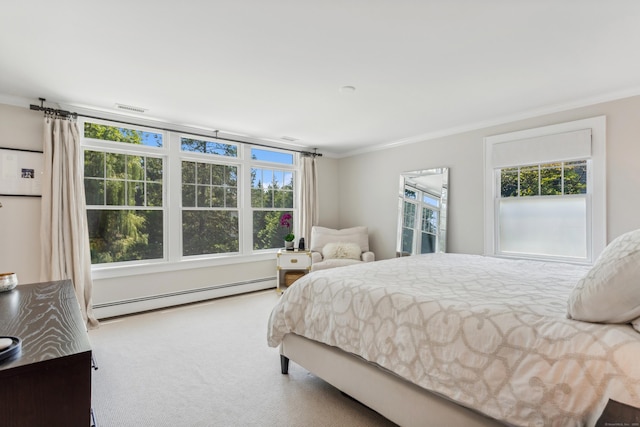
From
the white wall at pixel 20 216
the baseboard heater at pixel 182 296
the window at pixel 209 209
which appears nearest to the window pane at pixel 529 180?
the baseboard heater at pixel 182 296

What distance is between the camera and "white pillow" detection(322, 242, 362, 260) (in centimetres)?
499

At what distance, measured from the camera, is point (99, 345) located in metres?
2.97

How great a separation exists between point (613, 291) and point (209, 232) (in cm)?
445

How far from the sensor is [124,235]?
3.98m

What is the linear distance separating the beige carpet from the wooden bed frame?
0.62 feet

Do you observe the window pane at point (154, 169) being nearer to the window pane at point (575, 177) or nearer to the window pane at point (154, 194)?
the window pane at point (154, 194)

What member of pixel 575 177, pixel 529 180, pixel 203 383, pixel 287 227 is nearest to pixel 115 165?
pixel 287 227

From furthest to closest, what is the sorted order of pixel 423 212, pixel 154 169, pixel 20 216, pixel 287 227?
pixel 287 227, pixel 423 212, pixel 154 169, pixel 20 216

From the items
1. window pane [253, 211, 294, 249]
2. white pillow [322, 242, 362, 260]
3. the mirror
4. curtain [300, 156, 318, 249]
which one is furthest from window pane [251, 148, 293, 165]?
the mirror

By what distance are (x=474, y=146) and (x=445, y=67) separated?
6.31ft

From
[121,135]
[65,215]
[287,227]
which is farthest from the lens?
[287,227]

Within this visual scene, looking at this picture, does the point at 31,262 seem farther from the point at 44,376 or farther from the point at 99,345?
the point at 44,376

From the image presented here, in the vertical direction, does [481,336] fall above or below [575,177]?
below

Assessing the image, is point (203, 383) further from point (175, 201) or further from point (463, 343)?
point (175, 201)
